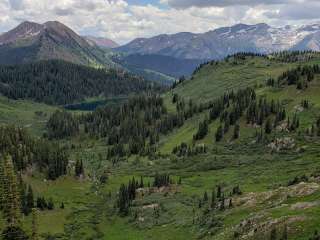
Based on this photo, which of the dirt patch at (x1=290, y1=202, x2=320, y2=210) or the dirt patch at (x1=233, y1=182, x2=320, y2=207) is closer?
the dirt patch at (x1=290, y1=202, x2=320, y2=210)

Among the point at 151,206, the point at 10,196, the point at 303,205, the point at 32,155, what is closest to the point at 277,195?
the point at 303,205

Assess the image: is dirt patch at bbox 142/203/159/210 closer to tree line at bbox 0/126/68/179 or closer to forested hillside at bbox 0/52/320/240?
forested hillside at bbox 0/52/320/240

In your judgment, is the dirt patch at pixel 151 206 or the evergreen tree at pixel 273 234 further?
the dirt patch at pixel 151 206

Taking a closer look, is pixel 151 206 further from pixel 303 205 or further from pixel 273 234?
pixel 273 234

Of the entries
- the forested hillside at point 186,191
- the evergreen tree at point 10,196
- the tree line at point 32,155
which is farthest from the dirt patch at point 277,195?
the tree line at point 32,155

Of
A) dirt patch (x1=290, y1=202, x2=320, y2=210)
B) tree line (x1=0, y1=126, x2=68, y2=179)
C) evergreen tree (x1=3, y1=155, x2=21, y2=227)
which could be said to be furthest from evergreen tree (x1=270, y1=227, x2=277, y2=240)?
tree line (x1=0, y1=126, x2=68, y2=179)

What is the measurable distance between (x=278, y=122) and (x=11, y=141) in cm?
11208

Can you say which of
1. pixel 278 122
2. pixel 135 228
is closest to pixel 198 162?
pixel 278 122

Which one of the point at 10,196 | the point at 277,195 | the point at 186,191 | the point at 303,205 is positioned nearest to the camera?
the point at 303,205

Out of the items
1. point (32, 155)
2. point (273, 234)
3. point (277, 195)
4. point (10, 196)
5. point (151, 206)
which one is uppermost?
point (273, 234)

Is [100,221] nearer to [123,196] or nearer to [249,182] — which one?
[123,196]

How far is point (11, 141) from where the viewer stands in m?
181

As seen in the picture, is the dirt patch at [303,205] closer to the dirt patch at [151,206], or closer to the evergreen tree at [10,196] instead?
the dirt patch at [151,206]

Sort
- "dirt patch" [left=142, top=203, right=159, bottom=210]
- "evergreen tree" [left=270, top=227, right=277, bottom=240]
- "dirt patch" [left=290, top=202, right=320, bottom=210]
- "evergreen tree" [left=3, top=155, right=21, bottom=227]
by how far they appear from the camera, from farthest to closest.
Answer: "dirt patch" [left=142, top=203, right=159, bottom=210], "evergreen tree" [left=3, top=155, right=21, bottom=227], "dirt patch" [left=290, top=202, right=320, bottom=210], "evergreen tree" [left=270, top=227, right=277, bottom=240]
